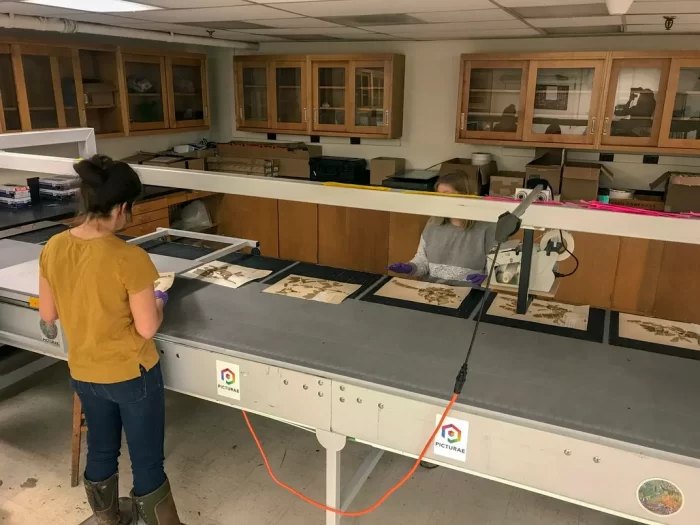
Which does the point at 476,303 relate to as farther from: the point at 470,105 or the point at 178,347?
the point at 470,105

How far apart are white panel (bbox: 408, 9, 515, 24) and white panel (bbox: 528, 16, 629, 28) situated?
20 centimetres

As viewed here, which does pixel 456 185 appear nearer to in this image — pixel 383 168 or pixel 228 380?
pixel 228 380

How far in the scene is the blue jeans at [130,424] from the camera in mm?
1683

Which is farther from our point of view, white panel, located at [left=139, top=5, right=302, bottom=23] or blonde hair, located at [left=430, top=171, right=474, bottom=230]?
white panel, located at [left=139, top=5, right=302, bottom=23]

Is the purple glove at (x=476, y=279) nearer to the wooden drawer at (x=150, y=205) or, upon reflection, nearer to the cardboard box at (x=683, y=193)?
the cardboard box at (x=683, y=193)

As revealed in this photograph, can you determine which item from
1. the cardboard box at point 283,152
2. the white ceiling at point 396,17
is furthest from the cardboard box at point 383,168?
the white ceiling at point 396,17

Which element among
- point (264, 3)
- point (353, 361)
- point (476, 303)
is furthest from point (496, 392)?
point (264, 3)

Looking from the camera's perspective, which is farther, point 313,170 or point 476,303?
point 313,170

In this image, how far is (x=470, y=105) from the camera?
4047 millimetres

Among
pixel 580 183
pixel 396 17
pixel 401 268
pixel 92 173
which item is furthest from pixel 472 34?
pixel 92 173

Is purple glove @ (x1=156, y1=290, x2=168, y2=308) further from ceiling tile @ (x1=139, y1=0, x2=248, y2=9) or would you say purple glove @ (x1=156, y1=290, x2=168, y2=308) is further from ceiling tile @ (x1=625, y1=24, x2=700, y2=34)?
ceiling tile @ (x1=625, y1=24, x2=700, y2=34)

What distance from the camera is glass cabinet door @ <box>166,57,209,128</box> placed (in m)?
4.55

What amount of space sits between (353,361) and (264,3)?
1733 mm

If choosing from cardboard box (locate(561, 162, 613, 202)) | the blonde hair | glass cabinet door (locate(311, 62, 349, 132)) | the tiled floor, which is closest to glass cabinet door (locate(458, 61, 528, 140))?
cardboard box (locate(561, 162, 613, 202))
